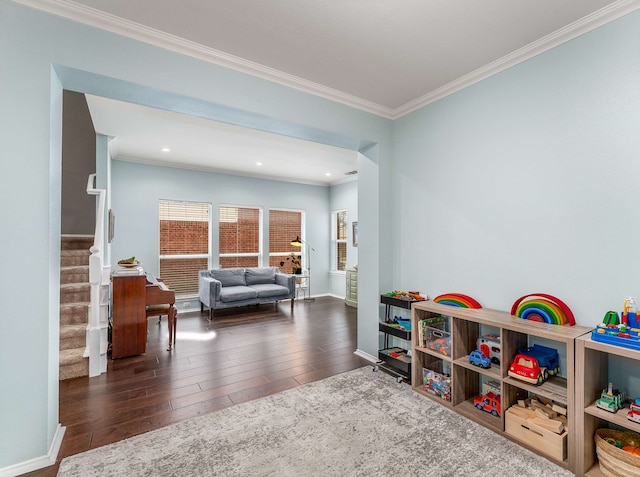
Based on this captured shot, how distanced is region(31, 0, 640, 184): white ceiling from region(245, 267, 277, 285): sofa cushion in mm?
4379

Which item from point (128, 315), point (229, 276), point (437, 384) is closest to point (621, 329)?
point (437, 384)

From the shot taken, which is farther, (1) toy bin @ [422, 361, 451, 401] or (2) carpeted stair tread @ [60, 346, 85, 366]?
(2) carpeted stair tread @ [60, 346, 85, 366]

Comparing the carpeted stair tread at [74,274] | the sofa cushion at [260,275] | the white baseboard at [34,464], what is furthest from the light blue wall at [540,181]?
the sofa cushion at [260,275]

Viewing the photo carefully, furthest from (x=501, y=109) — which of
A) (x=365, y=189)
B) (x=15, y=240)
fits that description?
(x=15, y=240)

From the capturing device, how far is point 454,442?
209 cm

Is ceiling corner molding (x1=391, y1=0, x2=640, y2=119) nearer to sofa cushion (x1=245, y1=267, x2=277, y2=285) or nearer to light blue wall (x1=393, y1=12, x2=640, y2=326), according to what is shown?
light blue wall (x1=393, y1=12, x2=640, y2=326)

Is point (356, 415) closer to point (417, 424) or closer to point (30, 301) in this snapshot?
point (417, 424)

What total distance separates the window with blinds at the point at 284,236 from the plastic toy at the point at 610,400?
6048 mm

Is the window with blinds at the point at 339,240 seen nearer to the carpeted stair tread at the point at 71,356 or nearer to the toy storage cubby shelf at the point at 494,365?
the toy storage cubby shelf at the point at 494,365

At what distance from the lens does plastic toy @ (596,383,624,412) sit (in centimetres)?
174

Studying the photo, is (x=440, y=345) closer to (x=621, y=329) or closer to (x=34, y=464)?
(x=621, y=329)

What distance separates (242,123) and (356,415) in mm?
2633

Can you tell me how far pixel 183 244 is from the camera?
6266mm

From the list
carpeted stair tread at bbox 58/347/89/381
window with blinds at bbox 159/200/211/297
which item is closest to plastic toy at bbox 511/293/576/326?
carpeted stair tread at bbox 58/347/89/381
